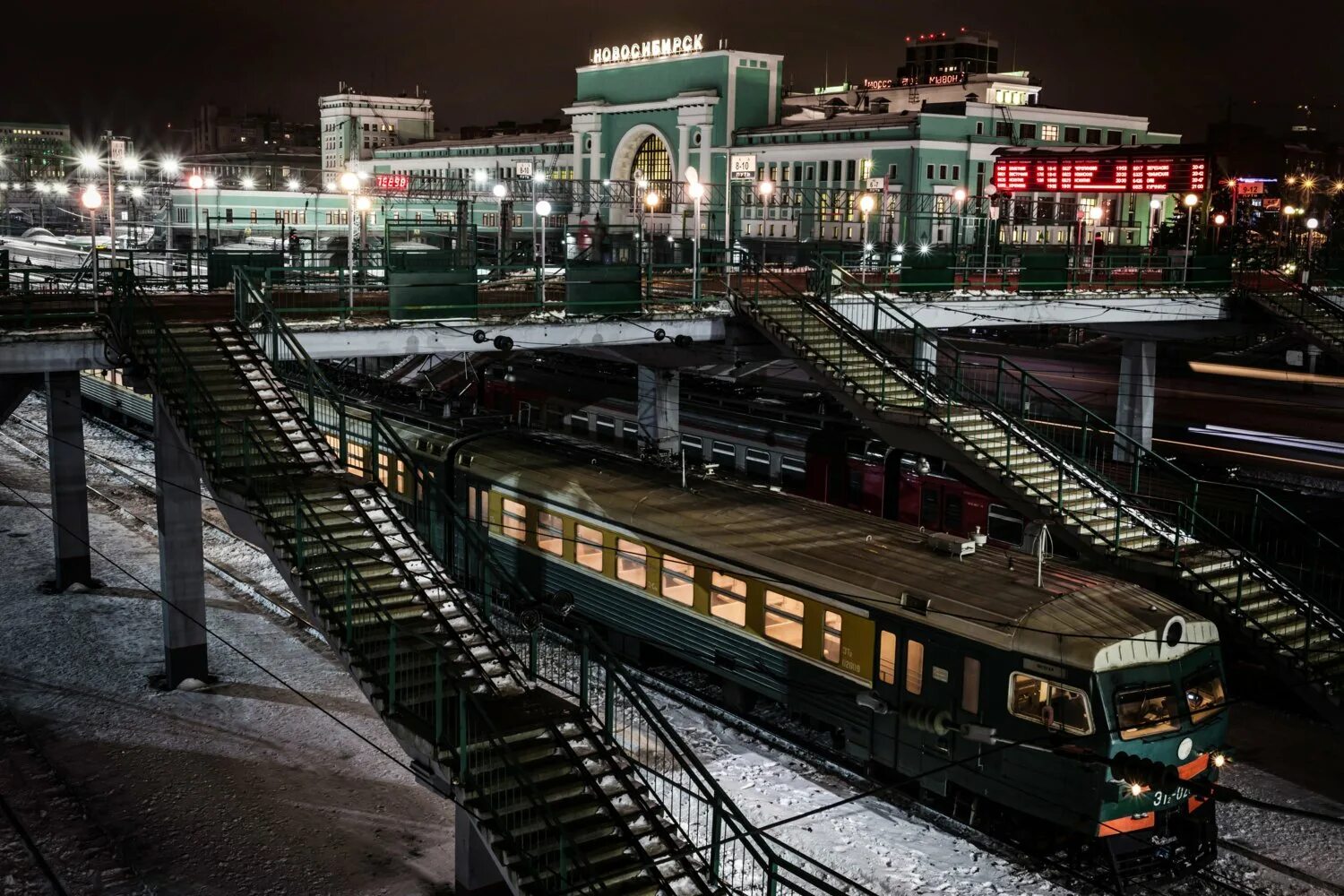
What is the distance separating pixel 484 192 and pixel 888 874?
1695 inches

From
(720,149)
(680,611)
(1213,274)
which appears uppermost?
(720,149)

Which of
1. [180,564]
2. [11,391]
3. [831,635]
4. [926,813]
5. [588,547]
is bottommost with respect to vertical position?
[926,813]

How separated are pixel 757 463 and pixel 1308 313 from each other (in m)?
15.9

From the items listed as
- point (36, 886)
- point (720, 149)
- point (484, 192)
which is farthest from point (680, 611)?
point (720, 149)

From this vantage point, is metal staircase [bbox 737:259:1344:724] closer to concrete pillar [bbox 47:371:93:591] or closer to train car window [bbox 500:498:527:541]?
train car window [bbox 500:498:527:541]

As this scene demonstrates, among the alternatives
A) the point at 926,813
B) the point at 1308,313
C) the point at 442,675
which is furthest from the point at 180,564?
the point at 1308,313

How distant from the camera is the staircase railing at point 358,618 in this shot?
12.6 m

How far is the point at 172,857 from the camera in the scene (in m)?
15.9

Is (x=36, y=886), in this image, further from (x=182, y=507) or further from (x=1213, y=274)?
(x=1213, y=274)

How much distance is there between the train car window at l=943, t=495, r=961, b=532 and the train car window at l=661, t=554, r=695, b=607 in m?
7.03

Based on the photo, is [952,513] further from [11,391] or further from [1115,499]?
[11,391]

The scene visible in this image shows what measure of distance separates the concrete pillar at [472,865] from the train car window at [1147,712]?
7240 millimetres

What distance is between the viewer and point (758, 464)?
96.5 feet

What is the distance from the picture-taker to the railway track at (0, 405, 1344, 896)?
49.7 ft
